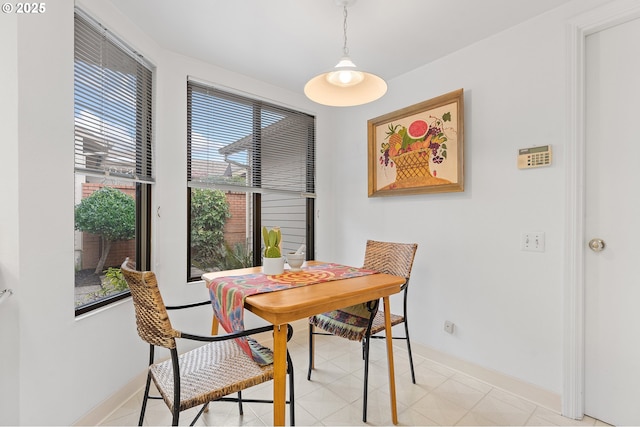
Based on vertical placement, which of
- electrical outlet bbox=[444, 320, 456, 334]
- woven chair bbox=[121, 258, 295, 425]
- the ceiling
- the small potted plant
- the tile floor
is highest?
the ceiling

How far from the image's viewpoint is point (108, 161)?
1.85 m

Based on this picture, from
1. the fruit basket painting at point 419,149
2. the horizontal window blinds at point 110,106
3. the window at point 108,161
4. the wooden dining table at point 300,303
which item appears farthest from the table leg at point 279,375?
the fruit basket painting at point 419,149

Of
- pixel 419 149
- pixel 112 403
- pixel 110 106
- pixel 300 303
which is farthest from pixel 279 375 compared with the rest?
pixel 419 149

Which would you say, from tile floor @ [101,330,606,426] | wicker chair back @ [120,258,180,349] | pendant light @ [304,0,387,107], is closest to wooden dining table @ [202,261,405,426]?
tile floor @ [101,330,606,426]

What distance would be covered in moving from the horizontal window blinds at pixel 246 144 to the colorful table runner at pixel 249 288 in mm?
1193

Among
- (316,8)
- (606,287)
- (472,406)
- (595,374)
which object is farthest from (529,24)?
(472,406)

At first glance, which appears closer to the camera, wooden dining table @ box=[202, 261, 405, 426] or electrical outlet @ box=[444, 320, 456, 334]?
wooden dining table @ box=[202, 261, 405, 426]

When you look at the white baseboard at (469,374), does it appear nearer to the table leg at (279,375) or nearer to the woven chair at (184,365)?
the woven chair at (184,365)

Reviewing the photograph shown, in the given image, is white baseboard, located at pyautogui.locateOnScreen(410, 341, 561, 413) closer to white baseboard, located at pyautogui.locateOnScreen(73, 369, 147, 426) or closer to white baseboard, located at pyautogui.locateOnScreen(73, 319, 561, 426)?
white baseboard, located at pyautogui.locateOnScreen(73, 319, 561, 426)

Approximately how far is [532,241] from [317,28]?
1.98m

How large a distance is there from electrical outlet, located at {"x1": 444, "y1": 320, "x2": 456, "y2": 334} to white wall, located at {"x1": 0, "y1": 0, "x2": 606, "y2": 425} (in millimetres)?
43

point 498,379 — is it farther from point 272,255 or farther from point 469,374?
point 272,255

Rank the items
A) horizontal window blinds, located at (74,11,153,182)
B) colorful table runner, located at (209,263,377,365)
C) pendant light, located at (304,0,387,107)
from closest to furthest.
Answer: colorful table runner, located at (209,263,377,365), pendant light, located at (304,0,387,107), horizontal window blinds, located at (74,11,153,182)

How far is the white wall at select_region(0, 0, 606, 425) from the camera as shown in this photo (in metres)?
1.32
